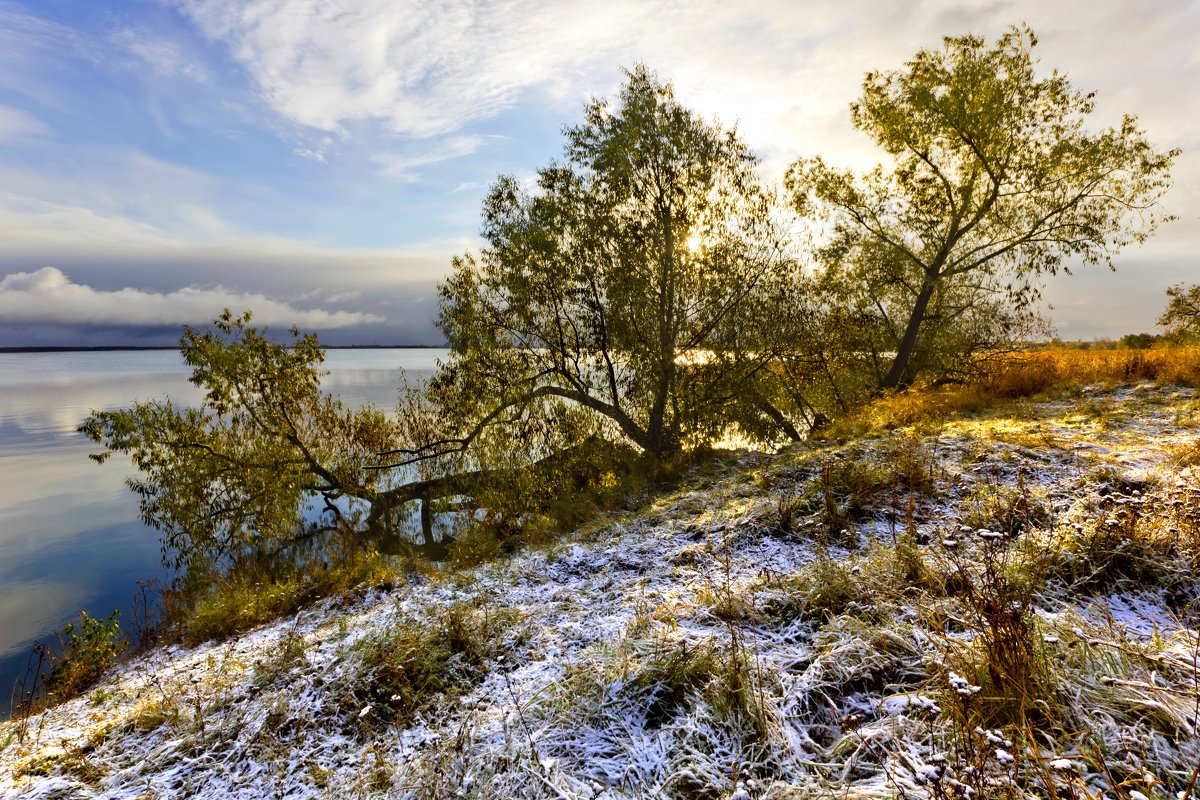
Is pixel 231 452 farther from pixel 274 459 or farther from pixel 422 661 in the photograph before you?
pixel 422 661

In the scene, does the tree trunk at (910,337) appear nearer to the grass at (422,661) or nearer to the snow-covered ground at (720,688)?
the snow-covered ground at (720,688)

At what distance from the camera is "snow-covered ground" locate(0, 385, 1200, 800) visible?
2930 millimetres

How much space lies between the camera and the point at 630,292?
16.2 meters

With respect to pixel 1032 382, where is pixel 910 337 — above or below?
above

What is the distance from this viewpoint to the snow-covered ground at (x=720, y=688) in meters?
2.93

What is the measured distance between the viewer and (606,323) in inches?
681

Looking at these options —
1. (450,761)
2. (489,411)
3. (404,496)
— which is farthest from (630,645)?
(404,496)

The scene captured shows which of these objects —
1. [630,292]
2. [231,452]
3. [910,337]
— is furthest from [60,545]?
[910,337]

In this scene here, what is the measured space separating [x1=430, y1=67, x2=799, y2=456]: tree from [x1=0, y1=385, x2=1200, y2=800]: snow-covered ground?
996cm

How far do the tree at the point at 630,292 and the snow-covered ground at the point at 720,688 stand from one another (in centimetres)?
996

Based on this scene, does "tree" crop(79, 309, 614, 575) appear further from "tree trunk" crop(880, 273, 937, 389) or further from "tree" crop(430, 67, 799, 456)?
"tree trunk" crop(880, 273, 937, 389)

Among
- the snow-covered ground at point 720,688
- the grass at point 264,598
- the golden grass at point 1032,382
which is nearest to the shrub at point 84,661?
the grass at point 264,598

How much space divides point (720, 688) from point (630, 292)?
44.3 ft

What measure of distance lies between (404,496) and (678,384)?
31.5 ft
